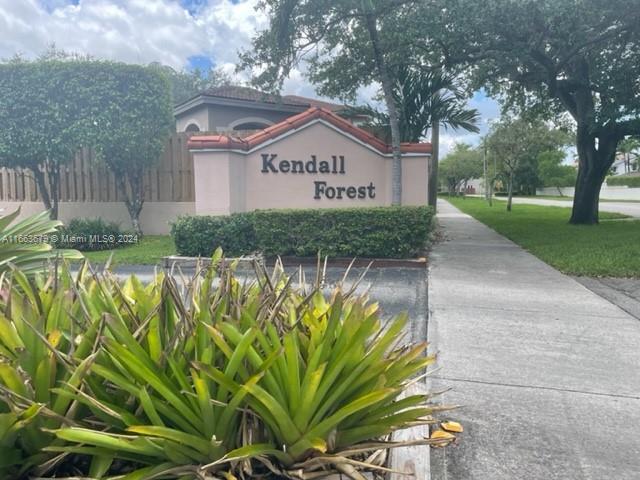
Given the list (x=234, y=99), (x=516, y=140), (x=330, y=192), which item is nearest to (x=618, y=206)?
(x=516, y=140)

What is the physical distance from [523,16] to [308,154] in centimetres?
521

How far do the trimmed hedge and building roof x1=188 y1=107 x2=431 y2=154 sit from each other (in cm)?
187

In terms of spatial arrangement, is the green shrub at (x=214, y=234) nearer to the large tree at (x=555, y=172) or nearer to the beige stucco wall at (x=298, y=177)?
the beige stucco wall at (x=298, y=177)

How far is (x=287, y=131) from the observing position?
10.4 m

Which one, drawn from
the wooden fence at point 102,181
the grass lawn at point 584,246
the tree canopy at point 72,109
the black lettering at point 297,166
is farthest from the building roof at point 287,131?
the grass lawn at point 584,246

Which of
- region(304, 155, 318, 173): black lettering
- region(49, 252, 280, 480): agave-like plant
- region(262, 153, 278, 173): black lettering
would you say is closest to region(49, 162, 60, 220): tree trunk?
region(262, 153, 278, 173): black lettering

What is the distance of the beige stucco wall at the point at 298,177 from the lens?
9.95 meters

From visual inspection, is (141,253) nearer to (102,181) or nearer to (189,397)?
(102,181)

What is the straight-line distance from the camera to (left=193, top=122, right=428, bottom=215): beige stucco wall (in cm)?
995

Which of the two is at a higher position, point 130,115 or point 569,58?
point 569,58

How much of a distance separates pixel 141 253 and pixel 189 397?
30.1ft

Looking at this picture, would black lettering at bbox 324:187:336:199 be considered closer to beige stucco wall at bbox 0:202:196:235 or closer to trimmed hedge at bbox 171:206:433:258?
trimmed hedge at bbox 171:206:433:258

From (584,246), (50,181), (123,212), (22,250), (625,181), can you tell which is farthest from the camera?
(625,181)

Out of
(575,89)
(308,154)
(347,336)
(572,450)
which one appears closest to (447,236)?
(308,154)
